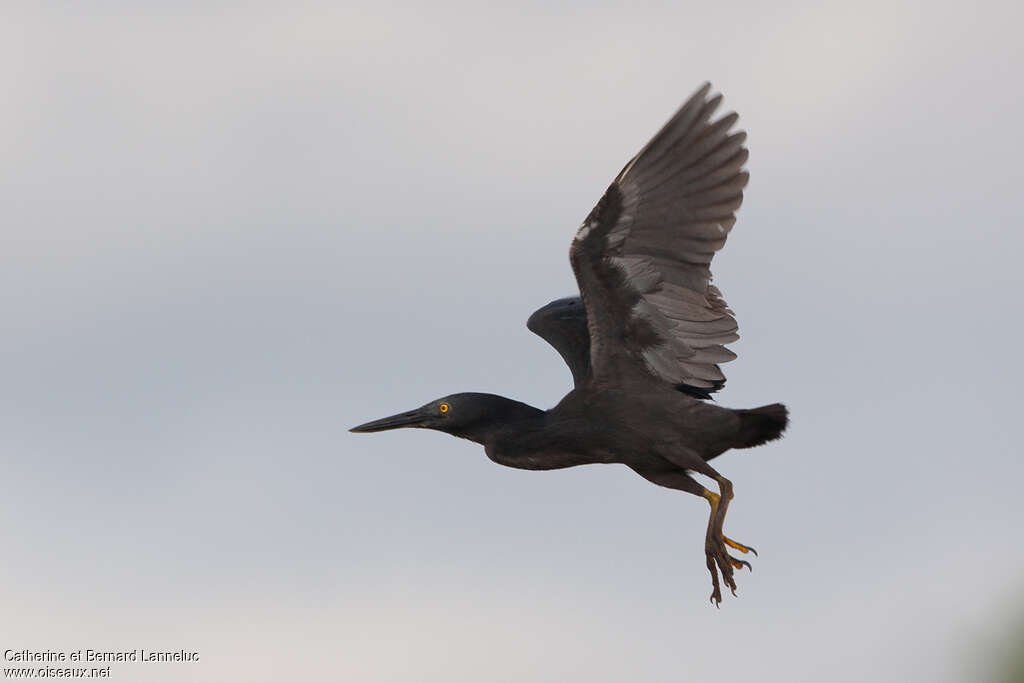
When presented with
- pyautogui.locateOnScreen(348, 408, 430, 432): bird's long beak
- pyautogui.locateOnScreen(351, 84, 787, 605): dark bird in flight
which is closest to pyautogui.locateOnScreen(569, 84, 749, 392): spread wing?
pyautogui.locateOnScreen(351, 84, 787, 605): dark bird in flight

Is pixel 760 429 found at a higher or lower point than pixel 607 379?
lower

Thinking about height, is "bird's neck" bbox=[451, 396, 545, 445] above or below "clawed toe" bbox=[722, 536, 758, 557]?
above

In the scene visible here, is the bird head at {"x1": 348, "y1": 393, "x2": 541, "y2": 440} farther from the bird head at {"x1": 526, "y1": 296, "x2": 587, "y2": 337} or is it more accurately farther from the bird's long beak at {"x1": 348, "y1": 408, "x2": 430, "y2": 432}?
the bird head at {"x1": 526, "y1": 296, "x2": 587, "y2": 337}

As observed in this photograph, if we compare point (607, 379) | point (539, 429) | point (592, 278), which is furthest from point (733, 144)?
point (539, 429)

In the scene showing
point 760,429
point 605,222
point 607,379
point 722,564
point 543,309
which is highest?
point 543,309

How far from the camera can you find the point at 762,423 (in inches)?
420

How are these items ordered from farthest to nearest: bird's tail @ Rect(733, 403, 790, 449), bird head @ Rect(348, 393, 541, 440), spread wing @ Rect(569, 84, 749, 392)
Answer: bird head @ Rect(348, 393, 541, 440) → bird's tail @ Rect(733, 403, 790, 449) → spread wing @ Rect(569, 84, 749, 392)

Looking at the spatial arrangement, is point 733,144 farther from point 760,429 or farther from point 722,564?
point 722,564

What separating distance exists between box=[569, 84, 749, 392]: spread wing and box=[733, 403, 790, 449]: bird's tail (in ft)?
1.68

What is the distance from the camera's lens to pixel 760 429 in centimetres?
1070

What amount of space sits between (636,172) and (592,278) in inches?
35.4

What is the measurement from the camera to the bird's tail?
10531 mm

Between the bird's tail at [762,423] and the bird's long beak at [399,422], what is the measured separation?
2.98 metres

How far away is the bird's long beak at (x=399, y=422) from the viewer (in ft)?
39.4
